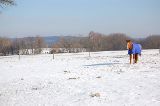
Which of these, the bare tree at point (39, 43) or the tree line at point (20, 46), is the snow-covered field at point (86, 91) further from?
the bare tree at point (39, 43)

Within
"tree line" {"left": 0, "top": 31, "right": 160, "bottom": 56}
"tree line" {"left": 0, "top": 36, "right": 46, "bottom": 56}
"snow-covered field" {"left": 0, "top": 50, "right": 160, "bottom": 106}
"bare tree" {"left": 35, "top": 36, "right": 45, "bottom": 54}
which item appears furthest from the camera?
"bare tree" {"left": 35, "top": 36, "right": 45, "bottom": 54}

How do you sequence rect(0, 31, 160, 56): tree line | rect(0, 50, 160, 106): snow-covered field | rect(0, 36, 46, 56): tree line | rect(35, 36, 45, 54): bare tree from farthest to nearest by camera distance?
rect(35, 36, 45, 54): bare tree
rect(0, 31, 160, 56): tree line
rect(0, 36, 46, 56): tree line
rect(0, 50, 160, 106): snow-covered field

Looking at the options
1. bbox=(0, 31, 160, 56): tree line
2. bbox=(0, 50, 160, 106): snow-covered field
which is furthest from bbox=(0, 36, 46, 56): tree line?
bbox=(0, 50, 160, 106): snow-covered field

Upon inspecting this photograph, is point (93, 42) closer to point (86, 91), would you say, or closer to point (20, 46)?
point (20, 46)

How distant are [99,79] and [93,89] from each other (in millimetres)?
2644

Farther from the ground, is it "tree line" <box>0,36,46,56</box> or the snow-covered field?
"tree line" <box>0,36,46,56</box>

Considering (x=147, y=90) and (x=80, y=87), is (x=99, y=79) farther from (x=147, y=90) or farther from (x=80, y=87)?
(x=147, y=90)

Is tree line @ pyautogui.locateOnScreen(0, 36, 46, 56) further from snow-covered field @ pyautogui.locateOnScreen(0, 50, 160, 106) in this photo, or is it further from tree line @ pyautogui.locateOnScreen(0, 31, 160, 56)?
snow-covered field @ pyautogui.locateOnScreen(0, 50, 160, 106)

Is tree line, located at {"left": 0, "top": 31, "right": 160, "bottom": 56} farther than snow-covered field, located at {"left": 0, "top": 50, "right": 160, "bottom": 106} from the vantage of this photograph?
Yes

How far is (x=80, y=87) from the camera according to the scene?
14.3 m

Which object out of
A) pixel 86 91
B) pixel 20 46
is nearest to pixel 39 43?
pixel 20 46

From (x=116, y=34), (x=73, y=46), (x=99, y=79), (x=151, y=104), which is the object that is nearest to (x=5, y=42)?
(x=73, y=46)

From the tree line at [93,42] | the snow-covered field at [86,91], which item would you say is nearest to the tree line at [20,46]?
the tree line at [93,42]

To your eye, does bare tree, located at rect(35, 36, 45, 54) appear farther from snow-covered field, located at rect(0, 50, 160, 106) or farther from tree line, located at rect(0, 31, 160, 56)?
snow-covered field, located at rect(0, 50, 160, 106)
